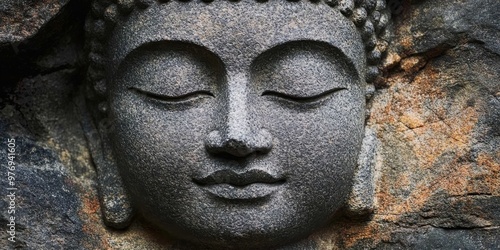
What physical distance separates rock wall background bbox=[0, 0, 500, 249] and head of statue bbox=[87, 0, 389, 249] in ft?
0.58

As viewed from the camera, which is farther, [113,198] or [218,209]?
[113,198]

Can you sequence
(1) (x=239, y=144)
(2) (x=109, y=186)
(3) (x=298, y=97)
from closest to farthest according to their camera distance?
(1) (x=239, y=144)
(3) (x=298, y=97)
(2) (x=109, y=186)

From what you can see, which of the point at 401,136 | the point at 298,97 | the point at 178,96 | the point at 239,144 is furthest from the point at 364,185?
the point at 178,96

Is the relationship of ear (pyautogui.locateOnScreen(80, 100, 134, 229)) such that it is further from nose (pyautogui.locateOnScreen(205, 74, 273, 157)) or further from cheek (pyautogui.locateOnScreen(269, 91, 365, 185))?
cheek (pyautogui.locateOnScreen(269, 91, 365, 185))

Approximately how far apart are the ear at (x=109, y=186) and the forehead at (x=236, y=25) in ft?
1.11

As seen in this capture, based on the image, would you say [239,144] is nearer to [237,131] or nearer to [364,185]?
[237,131]

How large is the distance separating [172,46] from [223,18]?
0.15m

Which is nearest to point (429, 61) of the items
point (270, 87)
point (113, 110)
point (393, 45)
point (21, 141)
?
point (393, 45)

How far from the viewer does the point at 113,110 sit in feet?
8.20

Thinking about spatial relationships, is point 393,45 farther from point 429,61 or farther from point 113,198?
point 113,198

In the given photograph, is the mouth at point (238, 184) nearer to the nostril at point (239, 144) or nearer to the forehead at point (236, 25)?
the nostril at point (239, 144)

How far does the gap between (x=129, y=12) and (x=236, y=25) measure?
302 millimetres

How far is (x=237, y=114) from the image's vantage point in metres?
2.29

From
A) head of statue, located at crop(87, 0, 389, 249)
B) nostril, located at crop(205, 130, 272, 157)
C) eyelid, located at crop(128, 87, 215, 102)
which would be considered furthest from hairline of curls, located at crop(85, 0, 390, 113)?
nostril, located at crop(205, 130, 272, 157)
